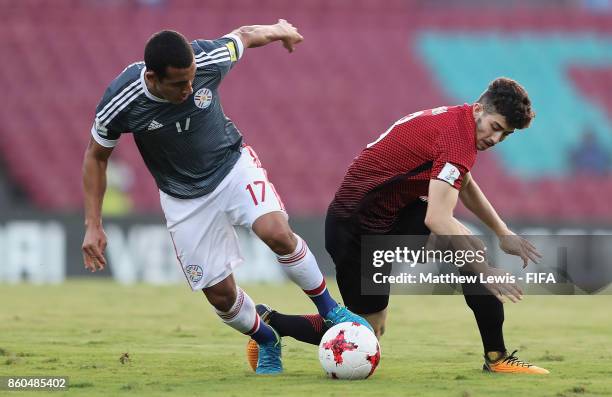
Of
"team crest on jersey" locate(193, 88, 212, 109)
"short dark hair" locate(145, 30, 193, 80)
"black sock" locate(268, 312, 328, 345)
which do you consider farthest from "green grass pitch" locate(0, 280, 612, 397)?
"short dark hair" locate(145, 30, 193, 80)

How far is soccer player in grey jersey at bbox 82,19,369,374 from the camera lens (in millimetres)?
7145

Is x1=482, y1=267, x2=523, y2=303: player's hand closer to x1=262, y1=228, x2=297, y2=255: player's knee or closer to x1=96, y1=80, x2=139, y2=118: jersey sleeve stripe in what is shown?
x1=262, y1=228, x2=297, y2=255: player's knee

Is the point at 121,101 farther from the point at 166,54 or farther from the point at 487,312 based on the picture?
the point at 487,312

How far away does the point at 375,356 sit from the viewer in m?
6.95

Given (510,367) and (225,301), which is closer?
(510,367)

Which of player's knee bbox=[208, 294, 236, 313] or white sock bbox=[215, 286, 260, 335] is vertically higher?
player's knee bbox=[208, 294, 236, 313]

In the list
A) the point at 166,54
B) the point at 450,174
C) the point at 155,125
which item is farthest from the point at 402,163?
the point at 166,54

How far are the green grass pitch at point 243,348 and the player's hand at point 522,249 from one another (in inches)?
29.1

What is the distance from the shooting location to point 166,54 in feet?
22.3

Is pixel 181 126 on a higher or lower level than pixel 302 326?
higher

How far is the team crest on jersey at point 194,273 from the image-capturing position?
739 centimetres

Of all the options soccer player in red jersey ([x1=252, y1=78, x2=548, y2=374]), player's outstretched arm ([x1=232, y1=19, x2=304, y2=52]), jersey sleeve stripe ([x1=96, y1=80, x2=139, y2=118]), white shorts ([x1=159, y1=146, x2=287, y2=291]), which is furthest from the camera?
player's outstretched arm ([x1=232, y1=19, x2=304, y2=52])

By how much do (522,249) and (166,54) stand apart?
2528 millimetres

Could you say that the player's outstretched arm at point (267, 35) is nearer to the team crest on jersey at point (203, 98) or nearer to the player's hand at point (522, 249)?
the team crest on jersey at point (203, 98)
